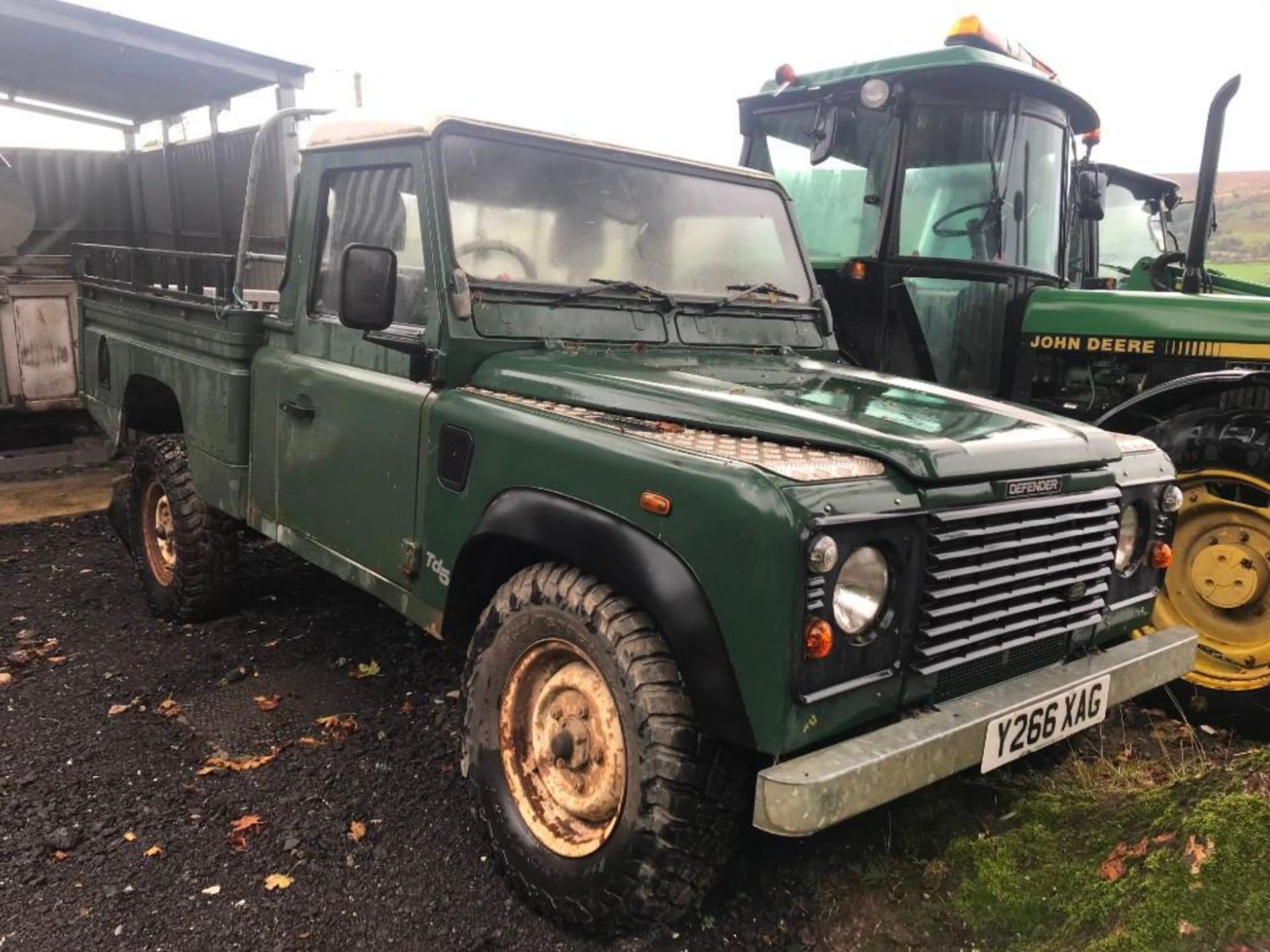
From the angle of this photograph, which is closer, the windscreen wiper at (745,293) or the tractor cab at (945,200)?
the windscreen wiper at (745,293)

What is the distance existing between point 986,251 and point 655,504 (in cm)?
321

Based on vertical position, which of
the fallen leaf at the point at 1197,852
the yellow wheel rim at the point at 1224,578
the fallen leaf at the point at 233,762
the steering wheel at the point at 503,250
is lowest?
the fallen leaf at the point at 233,762

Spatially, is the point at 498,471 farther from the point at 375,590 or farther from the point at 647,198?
the point at 647,198

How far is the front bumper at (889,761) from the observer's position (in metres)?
1.95

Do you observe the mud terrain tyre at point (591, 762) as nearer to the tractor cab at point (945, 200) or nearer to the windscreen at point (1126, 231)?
the tractor cab at point (945, 200)

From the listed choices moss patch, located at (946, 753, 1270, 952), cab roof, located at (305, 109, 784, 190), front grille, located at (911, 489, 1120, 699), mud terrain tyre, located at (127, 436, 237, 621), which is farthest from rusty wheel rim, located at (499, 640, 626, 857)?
mud terrain tyre, located at (127, 436, 237, 621)

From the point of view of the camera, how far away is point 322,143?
3.57m

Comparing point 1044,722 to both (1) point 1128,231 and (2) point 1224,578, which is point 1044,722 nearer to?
(2) point 1224,578

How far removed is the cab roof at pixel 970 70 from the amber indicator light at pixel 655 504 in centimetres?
327

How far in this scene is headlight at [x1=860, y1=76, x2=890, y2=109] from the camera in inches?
172

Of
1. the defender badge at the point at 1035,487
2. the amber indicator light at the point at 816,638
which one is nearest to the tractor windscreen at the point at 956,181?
the defender badge at the point at 1035,487

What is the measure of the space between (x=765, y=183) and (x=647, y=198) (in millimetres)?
686

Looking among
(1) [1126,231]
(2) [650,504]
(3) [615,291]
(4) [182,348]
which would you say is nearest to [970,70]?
(3) [615,291]

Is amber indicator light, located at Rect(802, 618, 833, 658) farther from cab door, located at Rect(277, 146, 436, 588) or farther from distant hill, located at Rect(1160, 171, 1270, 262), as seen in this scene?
distant hill, located at Rect(1160, 171, 1270, 262)
